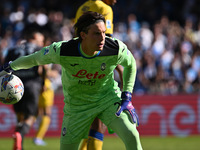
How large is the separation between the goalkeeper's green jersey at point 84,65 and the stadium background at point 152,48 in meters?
6.23

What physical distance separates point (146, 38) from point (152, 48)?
638mm

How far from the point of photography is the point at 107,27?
678 cm

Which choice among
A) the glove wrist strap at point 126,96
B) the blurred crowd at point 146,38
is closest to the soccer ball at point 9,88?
the glove wrist strap at point 126,96

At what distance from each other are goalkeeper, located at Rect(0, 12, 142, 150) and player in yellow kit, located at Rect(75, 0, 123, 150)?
43 centimetres

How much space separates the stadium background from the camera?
13.8 metres

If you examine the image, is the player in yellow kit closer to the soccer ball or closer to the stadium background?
the soccer ball

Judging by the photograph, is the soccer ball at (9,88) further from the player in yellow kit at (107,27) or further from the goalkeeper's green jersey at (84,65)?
the player in yellow kit at (107,27)

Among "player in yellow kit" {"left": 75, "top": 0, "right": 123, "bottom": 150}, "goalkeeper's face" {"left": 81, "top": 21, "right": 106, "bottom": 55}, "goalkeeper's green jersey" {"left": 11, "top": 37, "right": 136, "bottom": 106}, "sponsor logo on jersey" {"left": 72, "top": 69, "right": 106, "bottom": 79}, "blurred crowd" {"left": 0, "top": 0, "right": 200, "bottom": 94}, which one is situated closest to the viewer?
"goalkeeper's face" {"left": 81, "top": 21, "right": 106, "bottom": 55}

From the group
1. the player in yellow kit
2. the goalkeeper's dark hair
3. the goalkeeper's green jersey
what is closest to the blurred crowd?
the player in yellow kit

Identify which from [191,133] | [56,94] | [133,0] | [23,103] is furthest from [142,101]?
[133,0]

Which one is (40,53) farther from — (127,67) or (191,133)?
(191,133)

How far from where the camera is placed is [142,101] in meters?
13.9

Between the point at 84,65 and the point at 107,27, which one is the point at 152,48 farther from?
the point at 84,65

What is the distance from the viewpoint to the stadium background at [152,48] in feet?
45.3
